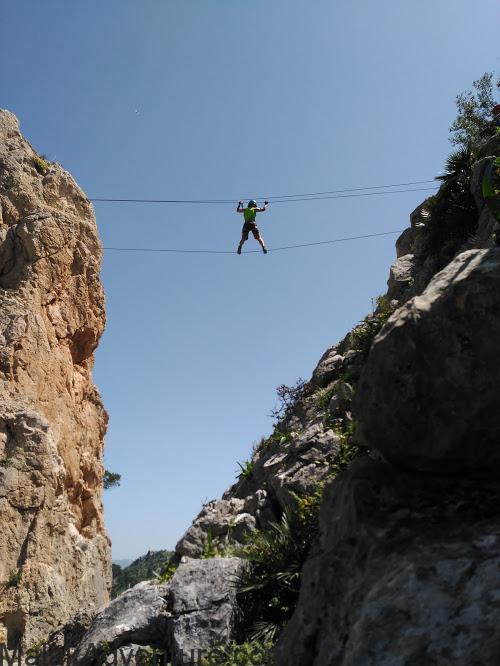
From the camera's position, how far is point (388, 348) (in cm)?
620

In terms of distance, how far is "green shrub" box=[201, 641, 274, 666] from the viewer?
774cm

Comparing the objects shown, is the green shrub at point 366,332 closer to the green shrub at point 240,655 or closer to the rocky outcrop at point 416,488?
the green shrub at point 240,655

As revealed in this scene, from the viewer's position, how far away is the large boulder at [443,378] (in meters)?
5.76

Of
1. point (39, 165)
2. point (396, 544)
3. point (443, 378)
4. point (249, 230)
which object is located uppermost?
point (39, 165)

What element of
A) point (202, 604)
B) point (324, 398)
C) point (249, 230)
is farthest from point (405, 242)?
point (202, 604)

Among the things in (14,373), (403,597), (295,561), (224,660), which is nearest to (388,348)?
(403,597)

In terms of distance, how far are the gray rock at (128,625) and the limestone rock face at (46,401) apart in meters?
7.21

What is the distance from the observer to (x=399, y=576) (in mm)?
4984

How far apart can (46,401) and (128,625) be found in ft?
38.5

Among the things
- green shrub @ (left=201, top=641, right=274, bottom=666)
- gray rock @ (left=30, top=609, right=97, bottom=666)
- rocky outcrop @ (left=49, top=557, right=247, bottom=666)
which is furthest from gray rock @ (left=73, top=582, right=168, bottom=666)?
green shrub @ (left=201, top=641, right=274, bottom=666)

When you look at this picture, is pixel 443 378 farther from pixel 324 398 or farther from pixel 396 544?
pixel 324 398

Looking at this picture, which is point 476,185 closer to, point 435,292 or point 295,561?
point 435,292

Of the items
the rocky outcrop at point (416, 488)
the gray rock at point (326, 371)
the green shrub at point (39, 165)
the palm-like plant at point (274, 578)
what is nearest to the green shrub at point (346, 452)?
the palm-like plant at point (274, 578)

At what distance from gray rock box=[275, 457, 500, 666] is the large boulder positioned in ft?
1.31
